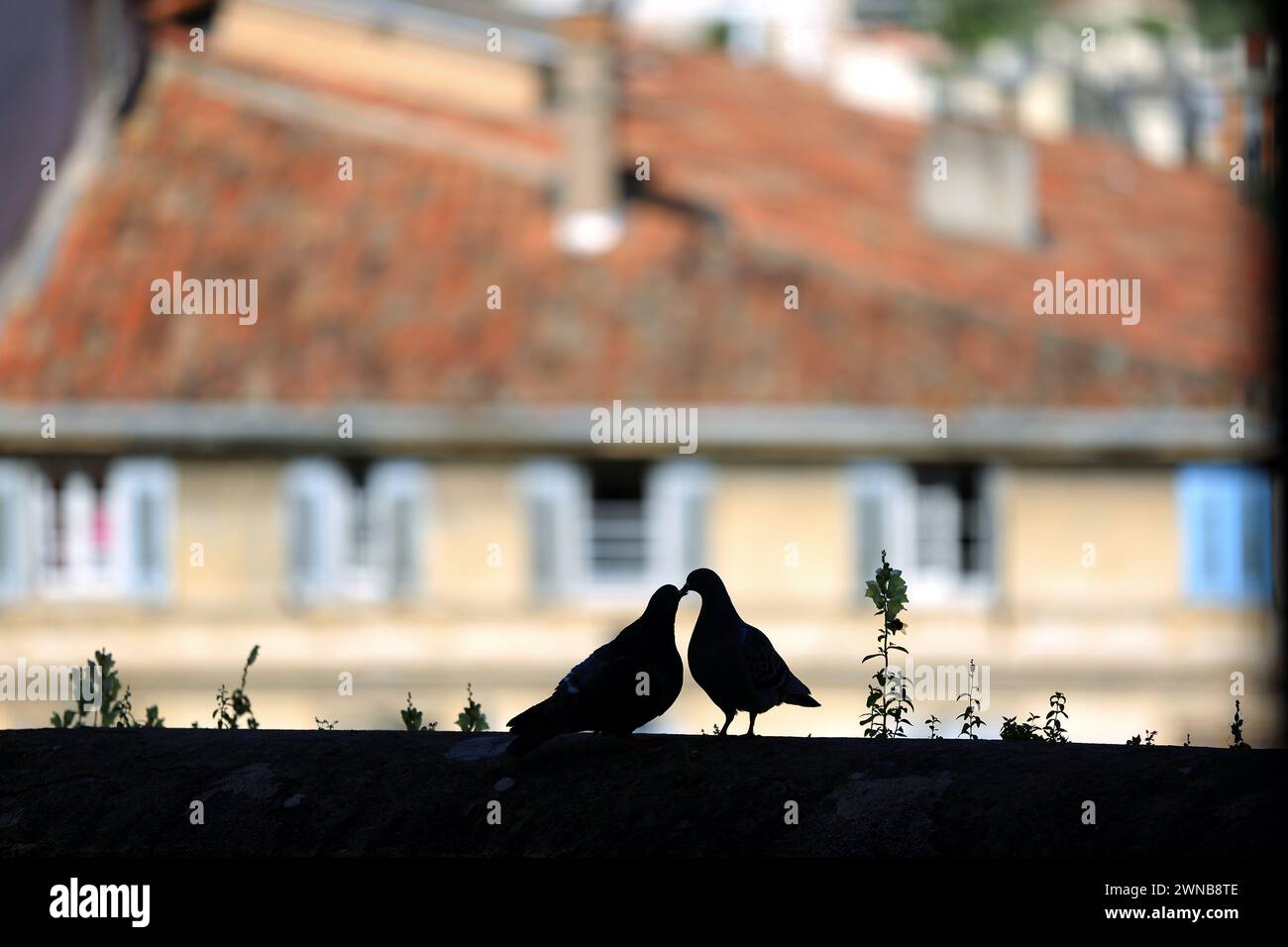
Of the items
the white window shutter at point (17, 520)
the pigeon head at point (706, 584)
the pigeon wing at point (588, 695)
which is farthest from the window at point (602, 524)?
the pigeon wing at point (588, 695)

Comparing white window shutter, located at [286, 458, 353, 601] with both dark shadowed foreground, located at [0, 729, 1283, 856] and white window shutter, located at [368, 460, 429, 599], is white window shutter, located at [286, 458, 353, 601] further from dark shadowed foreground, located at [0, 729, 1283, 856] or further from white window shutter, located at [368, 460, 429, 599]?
dark shadowed foreground, located at [0, 729, 1283, 856]

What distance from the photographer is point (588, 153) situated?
2241 centimetres

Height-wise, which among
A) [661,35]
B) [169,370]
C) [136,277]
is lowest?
[169,370]

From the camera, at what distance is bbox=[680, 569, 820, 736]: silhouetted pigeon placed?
5105 mm

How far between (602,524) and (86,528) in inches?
227

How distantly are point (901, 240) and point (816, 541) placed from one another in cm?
559

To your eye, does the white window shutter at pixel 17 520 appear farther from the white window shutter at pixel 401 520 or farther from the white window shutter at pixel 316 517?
the white window shutter at pixel 401 520

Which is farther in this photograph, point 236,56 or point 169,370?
point 236,56

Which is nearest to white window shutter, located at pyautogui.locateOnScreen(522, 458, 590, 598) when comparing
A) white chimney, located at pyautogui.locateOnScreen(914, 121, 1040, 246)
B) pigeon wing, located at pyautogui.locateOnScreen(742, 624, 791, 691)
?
white chimney, located at pyautogui.locateOnScreen(914, 121, 1040, 246)

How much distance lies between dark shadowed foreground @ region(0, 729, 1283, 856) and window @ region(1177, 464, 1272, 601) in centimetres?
1582

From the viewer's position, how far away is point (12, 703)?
18844 millimetres

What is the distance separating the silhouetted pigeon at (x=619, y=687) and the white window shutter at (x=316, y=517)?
601 inches
